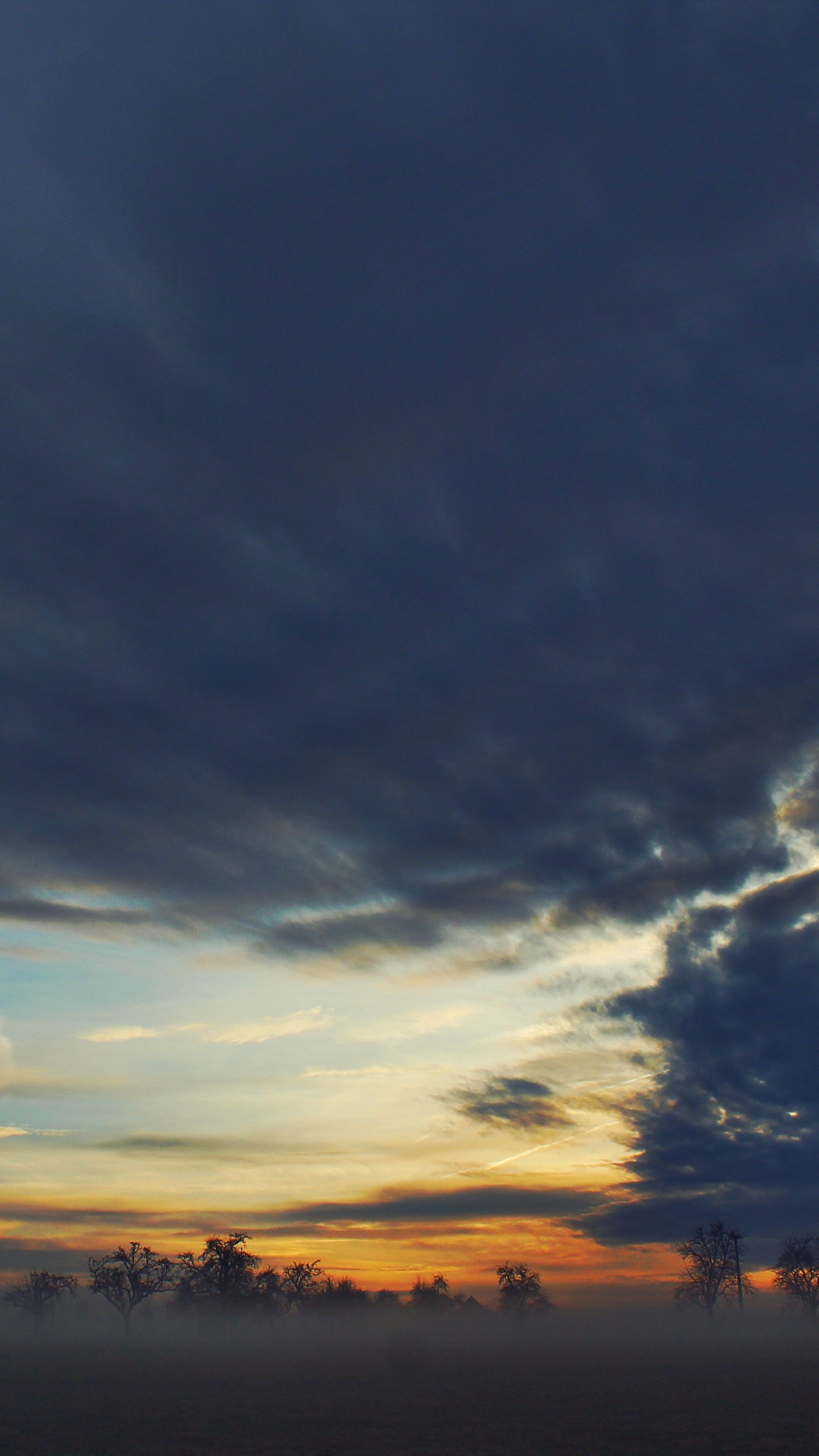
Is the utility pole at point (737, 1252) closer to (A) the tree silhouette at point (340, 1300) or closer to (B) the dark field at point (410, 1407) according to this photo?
(B) the dark field at point (410, 1407)

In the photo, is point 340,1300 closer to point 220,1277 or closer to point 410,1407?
point 220,1277

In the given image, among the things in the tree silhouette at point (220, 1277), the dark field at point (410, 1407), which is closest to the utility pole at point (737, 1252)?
the dark field at point (410, 1407)

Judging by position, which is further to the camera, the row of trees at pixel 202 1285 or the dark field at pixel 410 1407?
the row of trees at pixel 202 1285

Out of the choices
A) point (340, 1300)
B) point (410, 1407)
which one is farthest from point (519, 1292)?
point (410, 1407)

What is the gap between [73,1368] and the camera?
87938 mm

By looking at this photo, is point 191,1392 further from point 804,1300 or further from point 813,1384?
point 804,1300

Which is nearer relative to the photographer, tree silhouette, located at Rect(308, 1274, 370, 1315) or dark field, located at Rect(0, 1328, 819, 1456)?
dark field, located at Rect(0, 1328, 819, 1456)

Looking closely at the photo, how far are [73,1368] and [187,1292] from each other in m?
49.7

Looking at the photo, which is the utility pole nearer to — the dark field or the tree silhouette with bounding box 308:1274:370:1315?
the dark field

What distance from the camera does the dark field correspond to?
123ft

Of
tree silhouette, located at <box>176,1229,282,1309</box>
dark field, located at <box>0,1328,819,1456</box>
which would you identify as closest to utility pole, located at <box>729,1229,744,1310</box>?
dark field, located at <box>0,1328,819,1456</box>

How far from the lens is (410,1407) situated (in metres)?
52.7

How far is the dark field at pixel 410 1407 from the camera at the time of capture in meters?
37.6

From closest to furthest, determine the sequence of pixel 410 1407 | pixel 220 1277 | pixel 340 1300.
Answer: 1. pixel 410 1407
2. pixel 220 1277
3. pixel 340 1300
